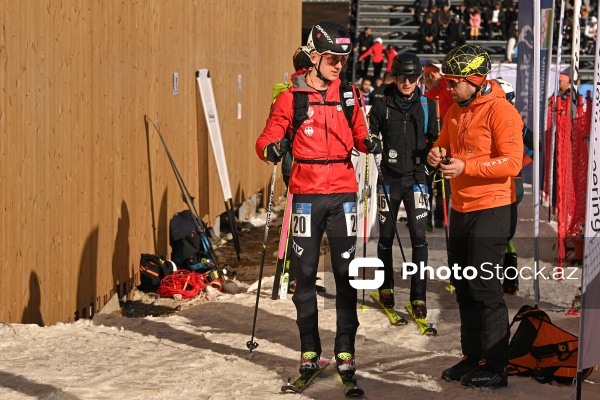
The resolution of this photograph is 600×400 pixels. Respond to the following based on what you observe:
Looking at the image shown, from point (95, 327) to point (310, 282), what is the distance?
2398 mm

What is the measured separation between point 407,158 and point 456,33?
2692 centimetres

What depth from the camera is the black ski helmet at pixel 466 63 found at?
23.1ft

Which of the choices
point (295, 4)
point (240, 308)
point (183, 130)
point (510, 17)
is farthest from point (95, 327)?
point (510, 17)

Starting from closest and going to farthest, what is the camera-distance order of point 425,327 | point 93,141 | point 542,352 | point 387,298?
point 542,352, point 425,327, point 93,141, point 387,298

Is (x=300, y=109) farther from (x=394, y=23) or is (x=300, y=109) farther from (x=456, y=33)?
(x=394, y=23)

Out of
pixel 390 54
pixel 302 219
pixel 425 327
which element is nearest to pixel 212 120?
pixel 425 327

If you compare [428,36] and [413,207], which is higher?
[428,36]

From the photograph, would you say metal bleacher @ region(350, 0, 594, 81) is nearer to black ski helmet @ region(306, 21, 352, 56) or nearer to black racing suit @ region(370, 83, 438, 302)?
black racing suit @ region(370, 83, 438, 302)

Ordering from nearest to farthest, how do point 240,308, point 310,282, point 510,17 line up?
point 310,282 → point 240,308 → point 510,17

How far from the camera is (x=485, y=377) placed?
23.5ft

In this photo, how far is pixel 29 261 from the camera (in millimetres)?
8320

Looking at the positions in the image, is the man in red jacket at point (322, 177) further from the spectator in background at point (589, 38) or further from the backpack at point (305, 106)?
the spectator in background at point (589, 38)

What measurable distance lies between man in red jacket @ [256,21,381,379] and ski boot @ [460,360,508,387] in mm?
771

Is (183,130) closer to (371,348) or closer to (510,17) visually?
(371,348)
